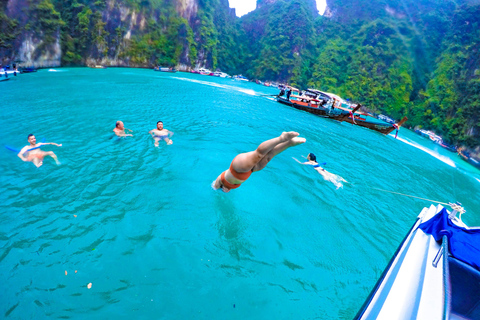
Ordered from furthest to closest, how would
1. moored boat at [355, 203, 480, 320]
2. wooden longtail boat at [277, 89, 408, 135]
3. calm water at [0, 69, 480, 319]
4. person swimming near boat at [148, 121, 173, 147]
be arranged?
wooden longtail boat at [277, 89, 408, 135]
person swimming near boat at [148, 121, 173, 147]
calm water at [0, 69, 480, 319]
moored boat at [355, 203, 480, 320]

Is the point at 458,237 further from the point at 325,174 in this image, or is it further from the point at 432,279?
the point at 325,174

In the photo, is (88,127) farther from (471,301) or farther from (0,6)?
(0,6)

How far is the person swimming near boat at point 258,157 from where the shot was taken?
3.31 metres

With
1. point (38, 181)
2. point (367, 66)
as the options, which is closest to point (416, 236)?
point (38, 181)

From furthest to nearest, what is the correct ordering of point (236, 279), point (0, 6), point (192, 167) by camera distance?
point (0, 6)
point (192, 167)
point (236, 279)

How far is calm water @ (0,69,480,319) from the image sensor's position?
3.88 metres

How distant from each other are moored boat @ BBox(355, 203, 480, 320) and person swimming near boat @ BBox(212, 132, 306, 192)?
2605 millimetres

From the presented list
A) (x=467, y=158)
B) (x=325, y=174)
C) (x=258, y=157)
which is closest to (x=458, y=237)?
(x=258, y=157)

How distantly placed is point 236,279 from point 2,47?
52340mm

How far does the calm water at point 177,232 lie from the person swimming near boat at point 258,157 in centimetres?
196

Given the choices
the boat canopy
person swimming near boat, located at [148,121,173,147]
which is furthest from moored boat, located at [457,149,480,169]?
person swimming near boat, located at [148,121,173,147]

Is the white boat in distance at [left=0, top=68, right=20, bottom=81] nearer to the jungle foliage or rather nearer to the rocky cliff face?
the rocky cliff face

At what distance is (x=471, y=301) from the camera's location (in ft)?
11.9

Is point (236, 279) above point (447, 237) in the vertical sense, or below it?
below
